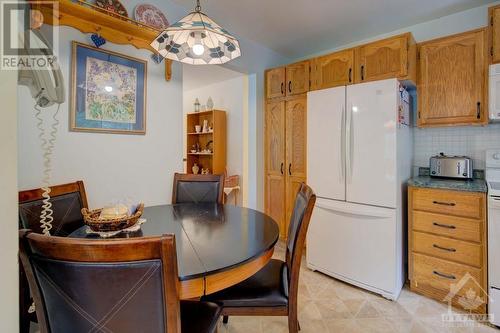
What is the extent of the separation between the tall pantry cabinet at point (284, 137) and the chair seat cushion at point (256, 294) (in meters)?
1.84

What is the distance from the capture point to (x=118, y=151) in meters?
2.01

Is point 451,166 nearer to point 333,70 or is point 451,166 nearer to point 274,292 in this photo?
point 333,70

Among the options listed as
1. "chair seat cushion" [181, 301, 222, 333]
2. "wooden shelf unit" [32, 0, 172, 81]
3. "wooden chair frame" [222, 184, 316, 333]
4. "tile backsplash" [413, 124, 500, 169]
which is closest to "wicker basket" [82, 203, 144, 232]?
"chair seat cushion" [181, 301, 222, 333]

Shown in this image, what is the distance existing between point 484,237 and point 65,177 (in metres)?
2.98

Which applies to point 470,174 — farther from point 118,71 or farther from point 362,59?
point 118,71

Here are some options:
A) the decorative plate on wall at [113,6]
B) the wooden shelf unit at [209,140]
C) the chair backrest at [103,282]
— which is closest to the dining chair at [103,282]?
the chair backrest at [103,282]

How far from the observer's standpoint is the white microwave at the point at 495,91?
1967 millimetres

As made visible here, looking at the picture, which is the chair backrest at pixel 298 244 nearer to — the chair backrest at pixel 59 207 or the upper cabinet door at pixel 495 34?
the chair backrest at pixel 59 207

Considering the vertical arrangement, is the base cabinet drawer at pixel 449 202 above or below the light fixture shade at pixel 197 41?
below

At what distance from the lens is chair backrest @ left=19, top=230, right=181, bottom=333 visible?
2.14 feet

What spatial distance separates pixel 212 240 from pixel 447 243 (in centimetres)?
192

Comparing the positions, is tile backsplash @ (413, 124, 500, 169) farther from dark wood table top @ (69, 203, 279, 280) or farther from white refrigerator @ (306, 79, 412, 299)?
dark wood table top @ (69, 203, 279, 280)

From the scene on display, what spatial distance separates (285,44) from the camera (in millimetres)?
3258

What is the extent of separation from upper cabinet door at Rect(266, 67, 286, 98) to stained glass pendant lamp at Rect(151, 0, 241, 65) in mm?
1676
